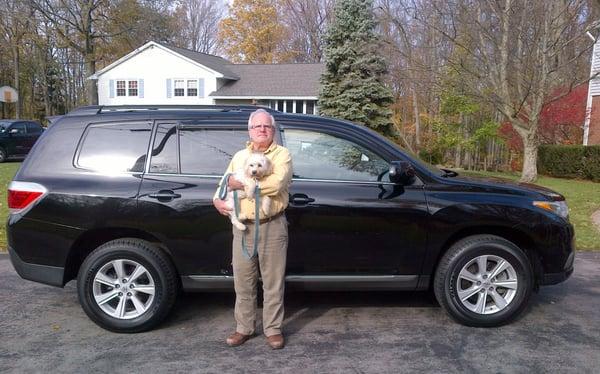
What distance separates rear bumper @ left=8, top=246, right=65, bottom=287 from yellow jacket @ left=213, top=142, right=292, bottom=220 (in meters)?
1.59

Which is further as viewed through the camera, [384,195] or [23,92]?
[23,92]

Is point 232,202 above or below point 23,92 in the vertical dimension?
below

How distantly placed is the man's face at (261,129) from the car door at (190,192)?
712 mm

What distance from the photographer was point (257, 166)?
3.27m

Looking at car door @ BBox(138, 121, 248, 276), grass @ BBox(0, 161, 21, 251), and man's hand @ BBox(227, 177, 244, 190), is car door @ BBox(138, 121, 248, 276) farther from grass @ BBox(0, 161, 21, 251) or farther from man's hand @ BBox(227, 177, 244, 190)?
grass @ BBox(0, 161, 21, 251)

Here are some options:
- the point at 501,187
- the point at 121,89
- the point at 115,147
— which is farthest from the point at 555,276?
the point at 121,89

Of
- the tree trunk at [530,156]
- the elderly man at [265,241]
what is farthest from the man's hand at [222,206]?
the tree trunk at [530,156]

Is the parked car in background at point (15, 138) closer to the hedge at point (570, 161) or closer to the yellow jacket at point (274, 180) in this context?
the yellow jacket at point (274, 180)

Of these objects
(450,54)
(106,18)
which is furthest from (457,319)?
(106,18)

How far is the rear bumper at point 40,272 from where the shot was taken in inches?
156

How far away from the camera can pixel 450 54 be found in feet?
54.9

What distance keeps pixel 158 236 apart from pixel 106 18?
2573 cm

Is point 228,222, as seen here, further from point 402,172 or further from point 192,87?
point 192,87

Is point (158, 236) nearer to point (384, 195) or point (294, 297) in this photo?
point (294, 297)
